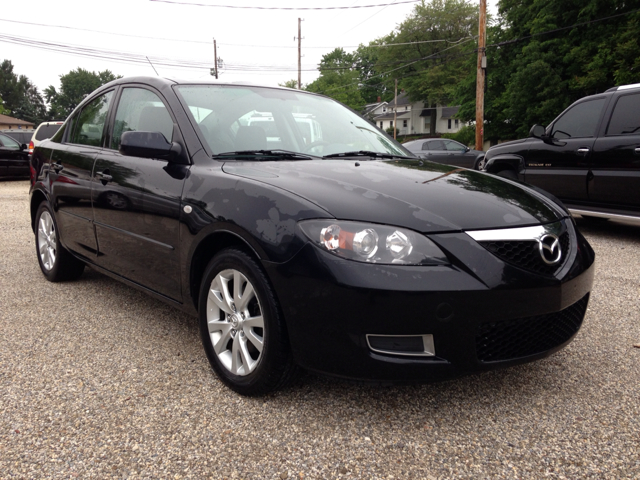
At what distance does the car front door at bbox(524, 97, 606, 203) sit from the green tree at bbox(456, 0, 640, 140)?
772 inches

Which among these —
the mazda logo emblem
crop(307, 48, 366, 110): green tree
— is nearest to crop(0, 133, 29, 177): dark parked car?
the mazda logo emblem

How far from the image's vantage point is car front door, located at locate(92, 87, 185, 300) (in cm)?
291

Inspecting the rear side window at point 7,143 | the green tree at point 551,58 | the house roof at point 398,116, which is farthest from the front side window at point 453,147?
the house roof at point 398,116

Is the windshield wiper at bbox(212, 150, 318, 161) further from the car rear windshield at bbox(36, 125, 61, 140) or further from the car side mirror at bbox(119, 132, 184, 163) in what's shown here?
the car rear windshield at bbox(36, 125, 61, 140)

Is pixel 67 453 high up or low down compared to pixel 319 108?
down

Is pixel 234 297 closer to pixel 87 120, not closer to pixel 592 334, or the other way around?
pixel 592 334

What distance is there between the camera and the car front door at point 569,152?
6773mm

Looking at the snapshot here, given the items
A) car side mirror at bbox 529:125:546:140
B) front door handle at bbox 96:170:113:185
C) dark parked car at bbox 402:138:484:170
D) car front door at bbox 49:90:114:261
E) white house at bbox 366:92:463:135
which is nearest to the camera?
front door handle at bbox 96:170:113:185

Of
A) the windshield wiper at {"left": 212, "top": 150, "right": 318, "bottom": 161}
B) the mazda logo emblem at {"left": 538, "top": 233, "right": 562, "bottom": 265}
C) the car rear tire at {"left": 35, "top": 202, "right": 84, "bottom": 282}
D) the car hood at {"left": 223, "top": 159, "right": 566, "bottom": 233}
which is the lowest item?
the car rear tire at {"left": 35, "top": 202, "right": 84, "bottom": 282}

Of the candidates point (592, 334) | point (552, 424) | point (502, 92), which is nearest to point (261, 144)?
point (552, 424)

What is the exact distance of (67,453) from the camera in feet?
6.82

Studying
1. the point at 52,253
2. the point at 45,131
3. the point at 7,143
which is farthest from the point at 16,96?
the point at 52,253

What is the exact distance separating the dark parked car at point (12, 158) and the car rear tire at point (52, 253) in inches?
563

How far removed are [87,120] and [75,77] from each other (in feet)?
398
